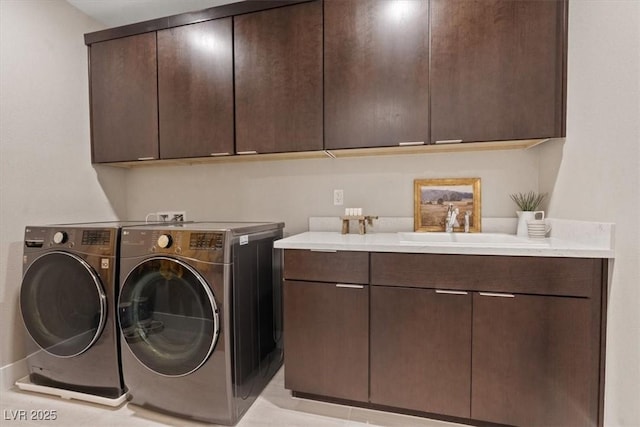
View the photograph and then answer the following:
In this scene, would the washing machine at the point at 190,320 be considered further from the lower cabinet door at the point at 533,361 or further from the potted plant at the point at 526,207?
the potted plant at the point at 526,207

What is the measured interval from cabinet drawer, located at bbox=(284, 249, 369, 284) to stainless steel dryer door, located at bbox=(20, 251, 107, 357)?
111 centimetres

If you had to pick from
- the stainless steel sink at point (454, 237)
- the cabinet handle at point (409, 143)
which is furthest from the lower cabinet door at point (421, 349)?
the cabinet handle at point (409, 143)

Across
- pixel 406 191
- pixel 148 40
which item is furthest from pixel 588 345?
pixel 148 40

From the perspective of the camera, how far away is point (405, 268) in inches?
56.5

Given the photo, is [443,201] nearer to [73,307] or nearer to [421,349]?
[421,349]

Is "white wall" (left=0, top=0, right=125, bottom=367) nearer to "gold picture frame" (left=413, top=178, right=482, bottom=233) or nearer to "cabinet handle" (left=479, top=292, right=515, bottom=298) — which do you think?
"gold picture frame" (left=413, top=178, right=482, bottom=233)

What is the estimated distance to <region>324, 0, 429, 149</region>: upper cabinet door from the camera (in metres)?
1.59

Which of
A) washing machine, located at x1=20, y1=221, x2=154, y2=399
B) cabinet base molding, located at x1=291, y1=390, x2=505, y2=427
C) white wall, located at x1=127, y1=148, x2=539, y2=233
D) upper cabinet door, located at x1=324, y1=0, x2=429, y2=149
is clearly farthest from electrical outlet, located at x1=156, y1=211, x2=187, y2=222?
cabinet base molding, located at x1=291, y1=390, x2=505, y2=427

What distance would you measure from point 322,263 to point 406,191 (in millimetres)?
849

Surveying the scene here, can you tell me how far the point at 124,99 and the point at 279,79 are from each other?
1198 millimetres

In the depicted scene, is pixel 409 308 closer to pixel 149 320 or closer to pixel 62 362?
pixel 149 320

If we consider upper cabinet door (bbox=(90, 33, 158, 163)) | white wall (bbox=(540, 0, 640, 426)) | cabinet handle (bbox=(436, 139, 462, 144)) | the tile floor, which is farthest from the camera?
upper cabinet door (bbox=(90, 33, 158, 163))

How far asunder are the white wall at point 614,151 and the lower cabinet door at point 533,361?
0.09m

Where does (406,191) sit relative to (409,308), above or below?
above
